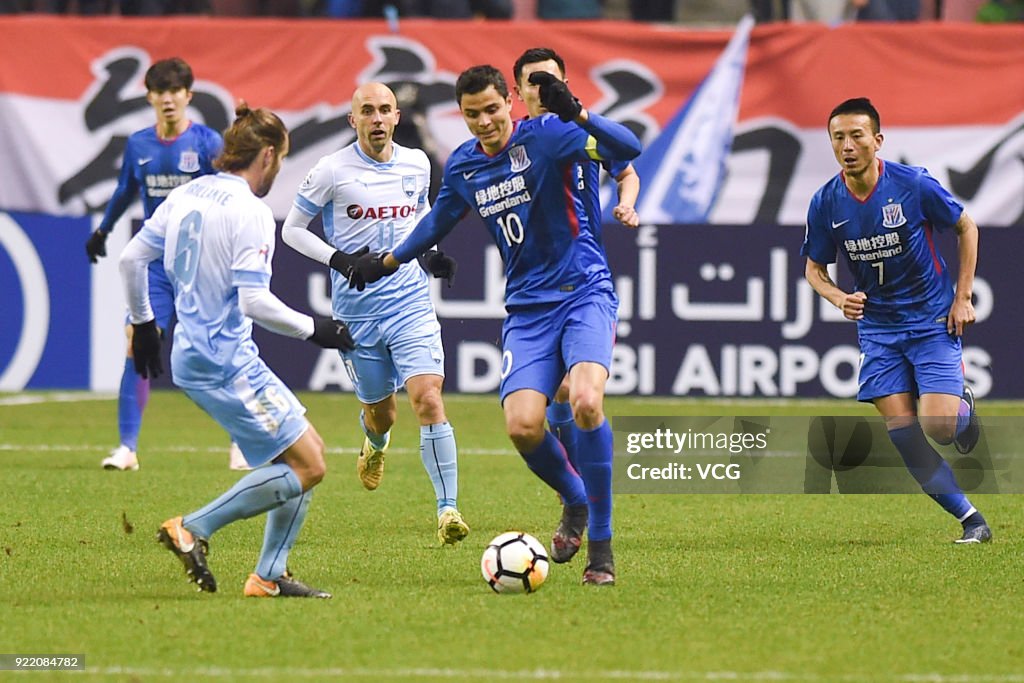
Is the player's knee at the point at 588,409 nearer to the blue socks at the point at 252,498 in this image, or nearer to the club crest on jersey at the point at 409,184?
the blue socks at the point at 252,498

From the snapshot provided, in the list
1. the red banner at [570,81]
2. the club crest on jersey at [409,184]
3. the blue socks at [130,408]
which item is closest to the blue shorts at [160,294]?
the blue socks at [130,408]

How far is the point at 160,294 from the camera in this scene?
11.0 meters

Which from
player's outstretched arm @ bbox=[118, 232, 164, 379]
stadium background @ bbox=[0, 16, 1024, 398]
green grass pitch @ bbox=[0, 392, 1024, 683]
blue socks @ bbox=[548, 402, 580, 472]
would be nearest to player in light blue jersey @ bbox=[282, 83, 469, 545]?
blue socks @ bbox=[548, 402, 580, 472]

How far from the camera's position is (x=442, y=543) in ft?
27.0

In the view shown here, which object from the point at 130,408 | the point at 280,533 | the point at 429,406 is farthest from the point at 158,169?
the point at 280,533

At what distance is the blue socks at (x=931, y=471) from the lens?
28.1 feet

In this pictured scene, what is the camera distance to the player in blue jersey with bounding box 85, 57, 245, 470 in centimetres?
1103

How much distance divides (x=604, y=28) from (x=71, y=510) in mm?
9113

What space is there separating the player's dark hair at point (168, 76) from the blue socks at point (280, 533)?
5.00m

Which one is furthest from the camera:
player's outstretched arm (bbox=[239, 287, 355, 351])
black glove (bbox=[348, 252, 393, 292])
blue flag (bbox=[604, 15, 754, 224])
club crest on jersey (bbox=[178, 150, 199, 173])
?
blue flag (bbox=[604, 15, 754, 224])

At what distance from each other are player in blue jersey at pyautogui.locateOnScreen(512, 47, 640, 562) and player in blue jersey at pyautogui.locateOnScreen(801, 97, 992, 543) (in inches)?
44.6

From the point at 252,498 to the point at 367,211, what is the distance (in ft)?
9.05

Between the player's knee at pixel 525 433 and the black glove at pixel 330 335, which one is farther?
the player's knee at pixel 525 433

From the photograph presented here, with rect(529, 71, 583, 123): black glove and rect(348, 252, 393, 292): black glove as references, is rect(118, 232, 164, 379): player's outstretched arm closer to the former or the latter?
rect(348, 252, 393, 292): black glove
